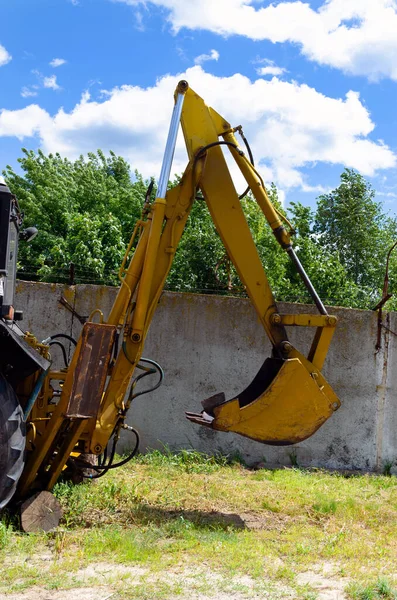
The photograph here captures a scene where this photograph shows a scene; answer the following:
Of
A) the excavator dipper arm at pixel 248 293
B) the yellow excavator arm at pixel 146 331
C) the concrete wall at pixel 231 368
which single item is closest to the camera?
the yellow excavator arm at pixel 146 331

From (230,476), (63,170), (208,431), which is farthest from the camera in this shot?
(63,170)

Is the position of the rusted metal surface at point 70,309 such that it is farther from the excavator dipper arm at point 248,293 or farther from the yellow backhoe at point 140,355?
the excavator dipper arm at point 248,293

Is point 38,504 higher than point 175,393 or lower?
lower

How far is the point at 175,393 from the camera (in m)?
7.97

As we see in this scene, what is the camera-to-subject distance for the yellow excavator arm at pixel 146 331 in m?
5.36

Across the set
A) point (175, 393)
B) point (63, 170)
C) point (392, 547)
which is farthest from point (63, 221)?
point (392, 547)

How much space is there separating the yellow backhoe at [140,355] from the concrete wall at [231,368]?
187 cm

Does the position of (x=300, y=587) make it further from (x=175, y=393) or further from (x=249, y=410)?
(x=175, y=393)

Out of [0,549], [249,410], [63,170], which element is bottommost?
[0,549]

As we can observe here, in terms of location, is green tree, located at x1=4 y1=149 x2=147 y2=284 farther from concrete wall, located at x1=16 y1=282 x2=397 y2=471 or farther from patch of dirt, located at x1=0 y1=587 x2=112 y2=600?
patch of dirt, located at x1=0 y1=587 x2=112 y2=600


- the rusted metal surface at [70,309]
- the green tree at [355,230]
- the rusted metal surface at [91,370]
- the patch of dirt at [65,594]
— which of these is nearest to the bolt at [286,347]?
the rusted metal surface at [91,370]

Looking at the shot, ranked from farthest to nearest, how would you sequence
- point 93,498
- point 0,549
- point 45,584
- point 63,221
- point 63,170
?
point 63,170
point 63,221
point 93,498
point 0,549
point 45,584

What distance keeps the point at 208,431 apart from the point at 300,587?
379cm

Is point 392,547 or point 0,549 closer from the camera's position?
point 0,549
